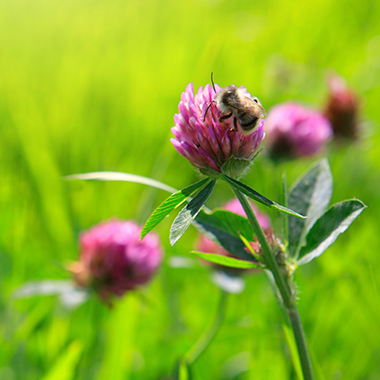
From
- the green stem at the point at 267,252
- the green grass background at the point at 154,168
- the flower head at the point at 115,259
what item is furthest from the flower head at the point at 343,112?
the green stem at the point at 267,252

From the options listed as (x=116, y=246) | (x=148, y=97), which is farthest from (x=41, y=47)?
(x=116, y=246)

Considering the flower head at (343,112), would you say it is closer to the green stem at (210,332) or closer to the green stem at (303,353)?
the green stem at (210,332)

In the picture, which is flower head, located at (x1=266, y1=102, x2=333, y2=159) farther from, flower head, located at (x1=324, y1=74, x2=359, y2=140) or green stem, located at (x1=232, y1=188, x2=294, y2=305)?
green stem, located at (x1=232, y1=188, x2=294, y2=305)

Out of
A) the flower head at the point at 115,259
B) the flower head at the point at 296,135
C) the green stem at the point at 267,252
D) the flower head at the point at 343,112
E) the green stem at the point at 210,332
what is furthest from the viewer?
the flower head at the point at 343,112

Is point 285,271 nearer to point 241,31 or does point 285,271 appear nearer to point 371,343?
point 371,343

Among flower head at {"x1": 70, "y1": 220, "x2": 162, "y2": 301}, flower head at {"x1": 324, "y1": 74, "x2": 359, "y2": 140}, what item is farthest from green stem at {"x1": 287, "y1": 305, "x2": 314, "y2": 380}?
flower head at {"x1": 324, "y1": 74, "x2": 359, "y2": 140}

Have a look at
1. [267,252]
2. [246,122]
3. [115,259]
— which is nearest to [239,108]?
[246,122]

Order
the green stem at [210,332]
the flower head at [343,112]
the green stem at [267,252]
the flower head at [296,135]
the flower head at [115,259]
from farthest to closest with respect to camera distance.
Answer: the flower head at [343,112], the flower head at [296,135], the flower head at [115,259], the green stem at [210,332], the green stem at [267,252]
